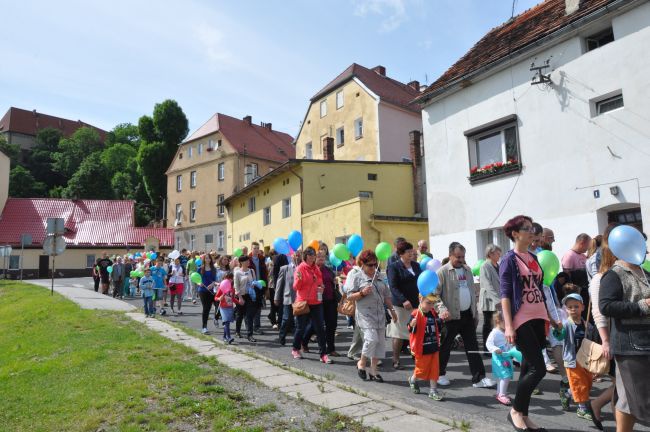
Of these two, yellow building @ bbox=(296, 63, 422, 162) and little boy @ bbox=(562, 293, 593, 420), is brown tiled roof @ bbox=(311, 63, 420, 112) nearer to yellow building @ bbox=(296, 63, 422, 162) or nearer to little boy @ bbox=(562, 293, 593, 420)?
yellow building @ bbox=(296, 63, 422, 162)

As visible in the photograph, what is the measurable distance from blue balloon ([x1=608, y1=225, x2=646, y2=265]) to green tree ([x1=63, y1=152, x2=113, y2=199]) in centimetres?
7132

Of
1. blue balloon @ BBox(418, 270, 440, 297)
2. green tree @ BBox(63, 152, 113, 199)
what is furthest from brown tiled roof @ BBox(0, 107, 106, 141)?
blue balloon @ BBox(418, 270, 440, 297)

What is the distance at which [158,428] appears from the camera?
A: 4.61 m

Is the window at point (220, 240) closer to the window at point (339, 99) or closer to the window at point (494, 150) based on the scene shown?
the window at point (339, 99)

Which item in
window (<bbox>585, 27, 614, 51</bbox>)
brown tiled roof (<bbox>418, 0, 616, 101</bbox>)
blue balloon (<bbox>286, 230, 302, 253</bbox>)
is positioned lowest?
blue balloon (<bbox>286, 230, 302, 253</bbox>)

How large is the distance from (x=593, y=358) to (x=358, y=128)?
97.7ft

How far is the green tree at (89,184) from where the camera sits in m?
66.1

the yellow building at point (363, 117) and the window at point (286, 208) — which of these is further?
the yellow building at point (363, 117)

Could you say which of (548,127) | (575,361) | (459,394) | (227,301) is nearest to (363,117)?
(548,127)

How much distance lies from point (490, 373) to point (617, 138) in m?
7.00

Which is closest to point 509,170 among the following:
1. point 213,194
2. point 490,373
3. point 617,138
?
point 617,138

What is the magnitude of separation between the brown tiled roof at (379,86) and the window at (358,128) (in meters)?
2.33

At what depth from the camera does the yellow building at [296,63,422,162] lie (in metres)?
31.4

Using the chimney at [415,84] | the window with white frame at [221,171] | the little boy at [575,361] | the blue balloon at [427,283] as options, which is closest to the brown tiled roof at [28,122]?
the window with white frame at [221,171]
